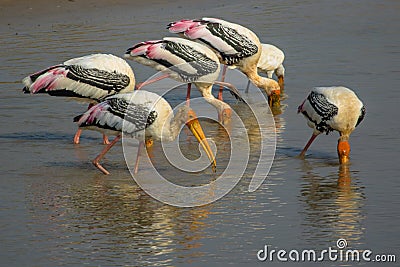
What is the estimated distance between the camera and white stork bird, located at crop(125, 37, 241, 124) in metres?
12.1

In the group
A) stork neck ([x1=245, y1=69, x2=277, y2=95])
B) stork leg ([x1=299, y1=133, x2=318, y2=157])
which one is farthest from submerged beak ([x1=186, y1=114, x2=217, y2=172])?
stork neck ([x1=245, y1=69, x2=277, y2=95])

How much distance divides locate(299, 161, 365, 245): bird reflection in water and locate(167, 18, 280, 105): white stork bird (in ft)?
11.7

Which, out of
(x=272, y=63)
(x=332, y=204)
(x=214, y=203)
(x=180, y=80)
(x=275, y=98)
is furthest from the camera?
(x=272, y=63)

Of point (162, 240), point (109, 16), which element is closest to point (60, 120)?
point (162, 240)

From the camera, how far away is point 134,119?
31.1 feet

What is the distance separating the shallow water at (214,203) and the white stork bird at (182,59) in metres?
1.00

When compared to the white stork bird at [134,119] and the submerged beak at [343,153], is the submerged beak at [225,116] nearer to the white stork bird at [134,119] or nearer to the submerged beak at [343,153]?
the white stork bird at [134,119]

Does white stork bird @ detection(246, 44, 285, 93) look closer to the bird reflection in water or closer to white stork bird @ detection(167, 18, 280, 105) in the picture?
white stork bird @ detection(167, 18, 280, 105)

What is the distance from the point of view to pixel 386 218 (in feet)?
26.3

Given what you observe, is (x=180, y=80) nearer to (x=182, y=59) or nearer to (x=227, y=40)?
(x=182, y=59)

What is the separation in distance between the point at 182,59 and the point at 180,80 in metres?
0.73

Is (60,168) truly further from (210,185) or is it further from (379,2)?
(379,2)

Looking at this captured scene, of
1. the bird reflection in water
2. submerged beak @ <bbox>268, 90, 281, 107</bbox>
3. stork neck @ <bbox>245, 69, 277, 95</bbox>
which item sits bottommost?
the bird reflection in water

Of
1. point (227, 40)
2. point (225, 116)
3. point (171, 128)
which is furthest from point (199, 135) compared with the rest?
point (227, 40)
